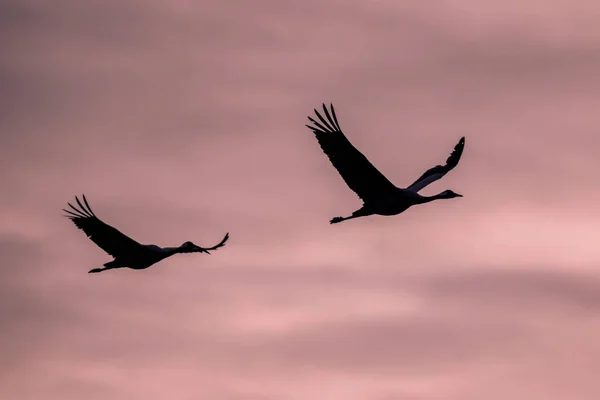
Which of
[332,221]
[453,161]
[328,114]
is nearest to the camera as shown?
[328,114]

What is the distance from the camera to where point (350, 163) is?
171ft

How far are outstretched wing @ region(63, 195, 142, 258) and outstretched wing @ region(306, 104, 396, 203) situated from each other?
8.52 m

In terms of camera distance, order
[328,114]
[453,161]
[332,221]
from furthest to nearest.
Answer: [453,161]
[332,221]
[328,114]

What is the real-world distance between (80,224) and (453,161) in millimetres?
14629

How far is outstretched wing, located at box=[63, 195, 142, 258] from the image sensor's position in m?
55.9

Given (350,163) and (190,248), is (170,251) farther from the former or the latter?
(350,163)

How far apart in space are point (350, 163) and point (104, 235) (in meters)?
10.3

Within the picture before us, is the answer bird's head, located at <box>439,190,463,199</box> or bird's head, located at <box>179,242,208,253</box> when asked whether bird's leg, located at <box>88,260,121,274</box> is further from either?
bird's head, located at <box>439,190,463,199</box>

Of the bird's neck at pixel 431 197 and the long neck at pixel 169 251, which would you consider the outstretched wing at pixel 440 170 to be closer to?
the bird's neck at pixel 431 197

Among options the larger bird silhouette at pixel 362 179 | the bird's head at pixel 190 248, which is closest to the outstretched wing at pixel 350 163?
the larger bird silhouette at pixel 362 179

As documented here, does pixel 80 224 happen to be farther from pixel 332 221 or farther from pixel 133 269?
pixel 332 221

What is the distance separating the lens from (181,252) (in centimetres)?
5616

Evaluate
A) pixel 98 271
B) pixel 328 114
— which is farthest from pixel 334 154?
pixel 98 271

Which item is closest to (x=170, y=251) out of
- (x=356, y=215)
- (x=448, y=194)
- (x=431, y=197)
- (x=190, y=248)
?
(x=190, y=248)
